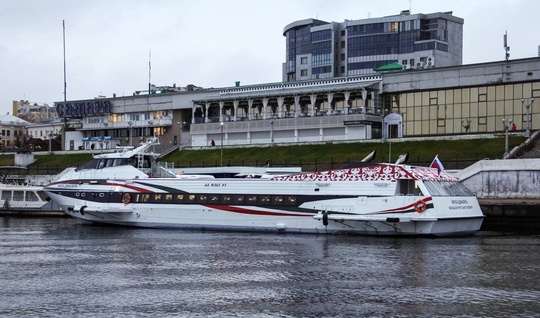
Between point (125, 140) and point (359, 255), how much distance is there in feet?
251

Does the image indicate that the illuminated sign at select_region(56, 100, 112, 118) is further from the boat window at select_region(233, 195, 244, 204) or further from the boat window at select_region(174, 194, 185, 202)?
the boat window at select_region(233, 195, 244, 204)

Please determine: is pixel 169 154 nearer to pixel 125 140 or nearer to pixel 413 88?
pixel 125 140

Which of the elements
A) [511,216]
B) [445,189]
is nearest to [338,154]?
[511,216]

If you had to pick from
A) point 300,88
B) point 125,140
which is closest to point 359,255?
point 300,88

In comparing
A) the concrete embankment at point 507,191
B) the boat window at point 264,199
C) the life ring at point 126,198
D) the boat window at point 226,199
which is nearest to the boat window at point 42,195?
the life ring at point 126,198

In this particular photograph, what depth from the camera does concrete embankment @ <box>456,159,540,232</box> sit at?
44.0 meters

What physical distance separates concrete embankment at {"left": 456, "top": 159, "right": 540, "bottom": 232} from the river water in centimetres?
254

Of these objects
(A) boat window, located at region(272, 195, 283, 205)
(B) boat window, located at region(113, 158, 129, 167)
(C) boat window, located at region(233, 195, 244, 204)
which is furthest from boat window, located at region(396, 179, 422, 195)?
(B) boat window, located at region(113, 158, 129, 167)

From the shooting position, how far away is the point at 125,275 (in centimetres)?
2928

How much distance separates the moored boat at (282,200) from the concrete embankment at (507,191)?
417 centimetres

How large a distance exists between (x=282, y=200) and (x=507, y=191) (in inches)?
647

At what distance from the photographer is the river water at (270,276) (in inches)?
914

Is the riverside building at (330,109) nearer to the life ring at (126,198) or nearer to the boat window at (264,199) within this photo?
the life ring at (126,198)

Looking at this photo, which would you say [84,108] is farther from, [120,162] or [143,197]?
[143,197]
